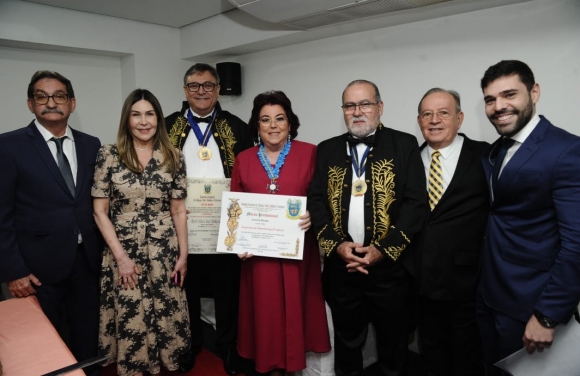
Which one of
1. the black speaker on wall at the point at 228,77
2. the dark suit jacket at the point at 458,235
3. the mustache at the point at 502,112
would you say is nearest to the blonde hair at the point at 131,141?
the dark suit jacket at the point at 458,235

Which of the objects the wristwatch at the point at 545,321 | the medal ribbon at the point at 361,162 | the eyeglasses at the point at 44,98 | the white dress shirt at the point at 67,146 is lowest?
the wristwatch at the point at 545,321

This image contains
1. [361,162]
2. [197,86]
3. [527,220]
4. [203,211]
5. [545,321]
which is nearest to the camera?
[545,321]

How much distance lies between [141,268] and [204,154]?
861mm

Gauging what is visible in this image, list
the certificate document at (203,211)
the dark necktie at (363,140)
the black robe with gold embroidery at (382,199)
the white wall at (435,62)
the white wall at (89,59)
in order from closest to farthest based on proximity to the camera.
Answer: the black robe with gold embroidery at (382,199) < the dark necktie at (363,140) < the white wall at (435,62) < the certificate document at (203,211) < the white wall at (89,59)

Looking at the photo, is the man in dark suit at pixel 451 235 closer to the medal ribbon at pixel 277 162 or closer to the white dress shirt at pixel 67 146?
the medal ribbon at pixel 277 162

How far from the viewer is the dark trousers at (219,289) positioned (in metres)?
2.81

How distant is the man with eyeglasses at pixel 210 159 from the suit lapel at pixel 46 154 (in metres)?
0.74

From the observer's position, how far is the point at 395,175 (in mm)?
2150

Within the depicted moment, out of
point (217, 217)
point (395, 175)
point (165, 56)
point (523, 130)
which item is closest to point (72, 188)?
point (217, 217)

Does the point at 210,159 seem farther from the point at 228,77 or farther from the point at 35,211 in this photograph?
the point at 228,77

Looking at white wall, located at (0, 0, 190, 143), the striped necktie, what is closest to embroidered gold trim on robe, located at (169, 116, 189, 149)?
the striped necktie

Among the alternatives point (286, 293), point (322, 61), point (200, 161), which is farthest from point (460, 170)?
point (322, 61)

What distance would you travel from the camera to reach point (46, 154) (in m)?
2.25

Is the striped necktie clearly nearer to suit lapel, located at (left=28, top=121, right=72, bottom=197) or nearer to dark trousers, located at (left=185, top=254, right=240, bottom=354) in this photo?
dark trousers, located at (left=185, top=254, right=240, bottom=354)
